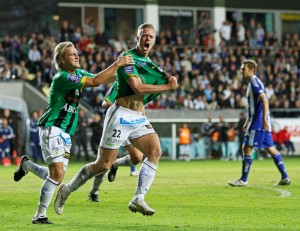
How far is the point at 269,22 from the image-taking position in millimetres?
50656

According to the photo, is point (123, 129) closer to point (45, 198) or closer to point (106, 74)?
point (106, 74)

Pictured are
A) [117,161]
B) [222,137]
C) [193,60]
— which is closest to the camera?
[117,161]

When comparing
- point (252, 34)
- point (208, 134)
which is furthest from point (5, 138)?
point (252, 34)

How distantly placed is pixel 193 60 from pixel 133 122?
29.7m

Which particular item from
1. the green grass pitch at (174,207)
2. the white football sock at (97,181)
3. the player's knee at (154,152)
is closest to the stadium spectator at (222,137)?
the green grass pitch at (174,207)

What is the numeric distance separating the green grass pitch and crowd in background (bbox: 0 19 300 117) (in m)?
16.3

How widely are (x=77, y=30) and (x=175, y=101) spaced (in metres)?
5.47

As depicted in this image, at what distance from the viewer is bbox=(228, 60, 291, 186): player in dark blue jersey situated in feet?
56.6

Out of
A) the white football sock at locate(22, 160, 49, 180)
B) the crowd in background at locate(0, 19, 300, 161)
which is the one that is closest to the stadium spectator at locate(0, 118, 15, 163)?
the crowd in background at locate(0, 19, 300, 161)

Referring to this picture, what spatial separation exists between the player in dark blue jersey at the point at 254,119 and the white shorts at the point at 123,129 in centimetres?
587

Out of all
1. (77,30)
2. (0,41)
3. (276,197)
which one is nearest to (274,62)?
(77,30)

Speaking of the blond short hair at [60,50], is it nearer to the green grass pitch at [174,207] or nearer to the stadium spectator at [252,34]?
the green grass pitch at [174,207]

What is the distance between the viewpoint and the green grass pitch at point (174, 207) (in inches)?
420

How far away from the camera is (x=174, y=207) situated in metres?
13.1
